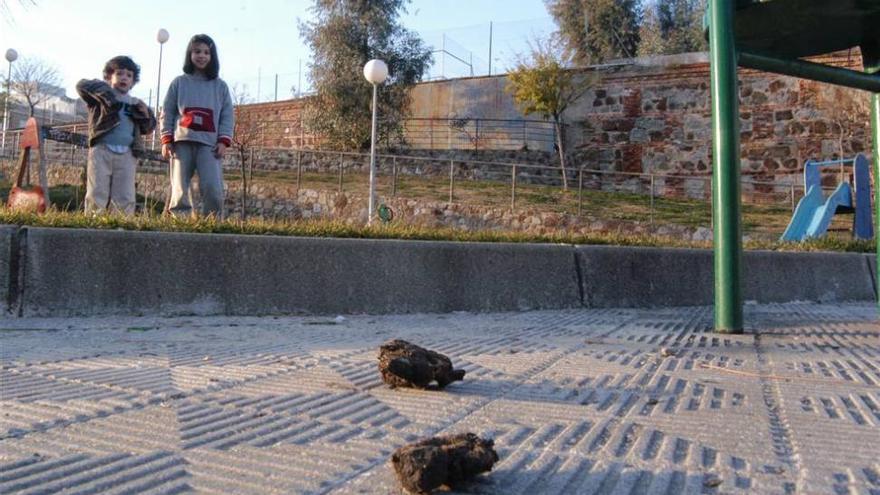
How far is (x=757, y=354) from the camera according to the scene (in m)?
3.95

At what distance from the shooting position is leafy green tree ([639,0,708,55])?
107 ft

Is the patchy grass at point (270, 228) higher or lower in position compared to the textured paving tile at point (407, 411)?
higher

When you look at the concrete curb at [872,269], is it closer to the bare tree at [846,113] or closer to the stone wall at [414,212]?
the stone wall at [414,212]

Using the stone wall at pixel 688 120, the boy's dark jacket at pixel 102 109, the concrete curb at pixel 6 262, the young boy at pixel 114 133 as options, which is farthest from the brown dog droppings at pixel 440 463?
the stone wall at pixel 688 120

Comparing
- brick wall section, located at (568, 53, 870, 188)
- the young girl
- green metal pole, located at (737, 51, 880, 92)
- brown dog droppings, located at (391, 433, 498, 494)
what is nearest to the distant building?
brick wall section, located at (568, 53, 870, 188)

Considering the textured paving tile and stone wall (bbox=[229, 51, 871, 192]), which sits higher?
stone wall (bbox=[229, 51, 871, 192])

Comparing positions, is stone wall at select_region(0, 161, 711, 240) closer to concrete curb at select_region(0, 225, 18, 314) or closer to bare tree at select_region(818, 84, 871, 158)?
bare tree at select_region(818, 84, 871, 158)

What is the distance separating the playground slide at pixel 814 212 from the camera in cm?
1372

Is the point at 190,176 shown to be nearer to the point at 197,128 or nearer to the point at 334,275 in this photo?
the point at 197,128

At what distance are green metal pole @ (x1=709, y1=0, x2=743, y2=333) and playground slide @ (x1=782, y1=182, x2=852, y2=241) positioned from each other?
9786mm

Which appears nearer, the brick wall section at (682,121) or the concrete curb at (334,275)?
the concrete curb at (334,275)

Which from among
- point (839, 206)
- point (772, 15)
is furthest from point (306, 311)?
point (839, 206)

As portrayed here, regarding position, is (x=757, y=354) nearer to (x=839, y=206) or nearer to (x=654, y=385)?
(x=654, y=385)

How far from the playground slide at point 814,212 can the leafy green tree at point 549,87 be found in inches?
327
